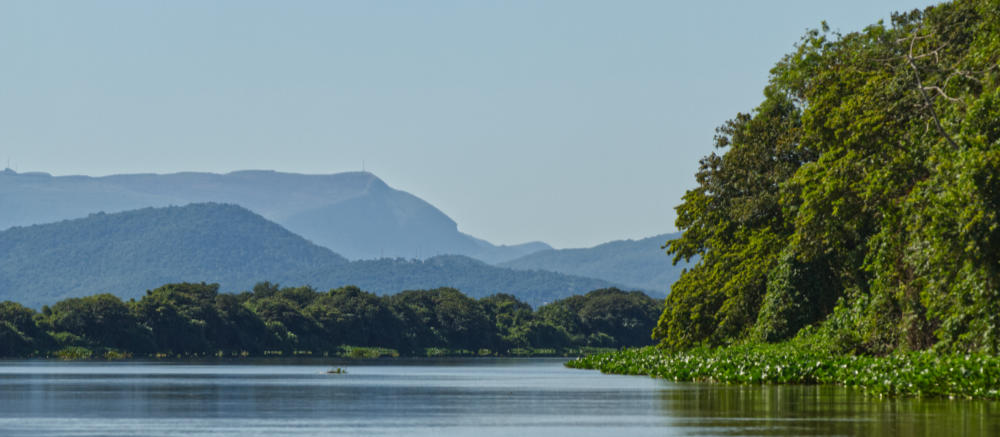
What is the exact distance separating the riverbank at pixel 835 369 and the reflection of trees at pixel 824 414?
59cm

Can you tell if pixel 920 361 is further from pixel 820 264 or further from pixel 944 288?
pixel 820 264

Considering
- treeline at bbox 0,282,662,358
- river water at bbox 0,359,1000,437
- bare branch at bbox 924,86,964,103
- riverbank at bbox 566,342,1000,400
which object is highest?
bare branch at bbox 924,86,964,103

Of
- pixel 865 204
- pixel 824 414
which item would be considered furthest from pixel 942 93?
pixel 824 414

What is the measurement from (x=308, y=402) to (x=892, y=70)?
22.1 meters

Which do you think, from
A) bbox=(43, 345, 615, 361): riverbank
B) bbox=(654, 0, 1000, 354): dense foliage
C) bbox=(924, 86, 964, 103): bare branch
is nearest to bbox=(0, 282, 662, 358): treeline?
bbox=(43, 345, 615, 361): riverbank

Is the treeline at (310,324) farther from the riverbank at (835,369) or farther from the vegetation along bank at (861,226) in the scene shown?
the riverbank at (835,369)

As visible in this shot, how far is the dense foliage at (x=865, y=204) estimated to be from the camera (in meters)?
32.9

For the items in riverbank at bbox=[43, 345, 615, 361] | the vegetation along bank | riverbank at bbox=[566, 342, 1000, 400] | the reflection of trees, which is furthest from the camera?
riverbank at bbox=[43, 345, 615, 361]

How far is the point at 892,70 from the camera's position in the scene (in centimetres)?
4491

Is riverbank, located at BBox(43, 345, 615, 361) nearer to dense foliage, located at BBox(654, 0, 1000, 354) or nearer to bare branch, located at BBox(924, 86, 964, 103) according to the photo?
dense foliage, located at BBox(654, 0, 1000, 354)

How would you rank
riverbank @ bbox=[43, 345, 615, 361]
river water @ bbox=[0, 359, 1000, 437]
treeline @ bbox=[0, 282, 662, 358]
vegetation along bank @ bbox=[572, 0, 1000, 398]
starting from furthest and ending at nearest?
treeline @ bbox=[0, 282, 662, 358] < riverbank @ bbox=[43, 345, 615, 361] < vegetation along bank @ bbox=[572, 0, 1000, 398] < river water @ bbox=[0, 359, 1000, 437]

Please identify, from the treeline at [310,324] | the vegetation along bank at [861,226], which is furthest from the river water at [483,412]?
the treeline at [310,324]

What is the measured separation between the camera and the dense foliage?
32.9m

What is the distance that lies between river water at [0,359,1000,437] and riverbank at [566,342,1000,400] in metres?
0.64
